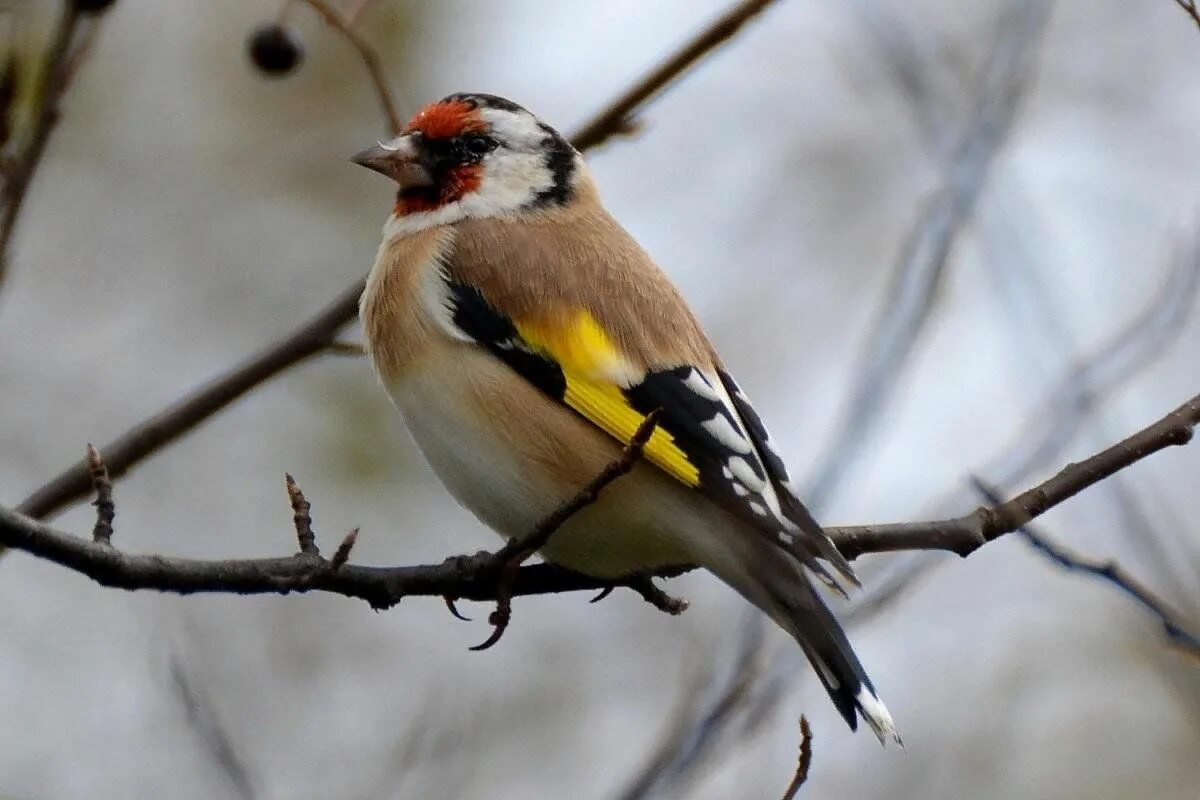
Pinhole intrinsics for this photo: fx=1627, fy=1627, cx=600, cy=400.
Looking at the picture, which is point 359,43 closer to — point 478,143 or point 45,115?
point 478,143

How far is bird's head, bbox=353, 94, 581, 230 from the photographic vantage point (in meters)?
5.43

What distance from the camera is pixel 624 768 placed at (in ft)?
31.1

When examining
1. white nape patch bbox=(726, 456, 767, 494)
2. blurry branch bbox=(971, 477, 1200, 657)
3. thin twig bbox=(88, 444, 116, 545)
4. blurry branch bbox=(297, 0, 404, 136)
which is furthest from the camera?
blurry branch bbox=(297, 0, 404, 136)

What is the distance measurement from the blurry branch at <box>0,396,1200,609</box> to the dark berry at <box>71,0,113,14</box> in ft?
3.29

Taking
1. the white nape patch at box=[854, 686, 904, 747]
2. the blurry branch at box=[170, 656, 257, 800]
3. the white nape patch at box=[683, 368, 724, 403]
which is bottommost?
the blurry branch at box=[170, 656, 257, 800]

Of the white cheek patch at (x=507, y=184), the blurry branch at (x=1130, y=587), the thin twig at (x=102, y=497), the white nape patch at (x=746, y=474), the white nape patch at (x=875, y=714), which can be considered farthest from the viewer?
the white cheek patch at (x=507, y=184)

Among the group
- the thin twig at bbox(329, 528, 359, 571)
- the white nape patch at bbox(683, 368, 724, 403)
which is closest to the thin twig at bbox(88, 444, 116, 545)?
the thin twig at bbox(329, 528, 359, 571)

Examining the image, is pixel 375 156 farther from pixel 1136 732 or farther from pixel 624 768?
pixel 1136 732

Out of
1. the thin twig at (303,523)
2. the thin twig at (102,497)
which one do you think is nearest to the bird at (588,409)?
the thin twig at (303,523)

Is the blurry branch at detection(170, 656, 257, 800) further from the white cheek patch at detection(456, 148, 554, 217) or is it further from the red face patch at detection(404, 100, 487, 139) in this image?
the red face patch at detection(404, 100, 487, 139)

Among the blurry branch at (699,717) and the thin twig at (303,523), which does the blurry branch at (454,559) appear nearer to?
the thin twig at (303,523)

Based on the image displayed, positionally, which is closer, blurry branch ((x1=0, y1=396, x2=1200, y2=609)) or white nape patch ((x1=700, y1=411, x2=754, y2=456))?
blurry branch ((x1=0, y1=396, x2=1200, y2=609))

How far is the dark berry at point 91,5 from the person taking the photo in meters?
3.08

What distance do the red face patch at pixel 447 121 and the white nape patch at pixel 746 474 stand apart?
190cm
